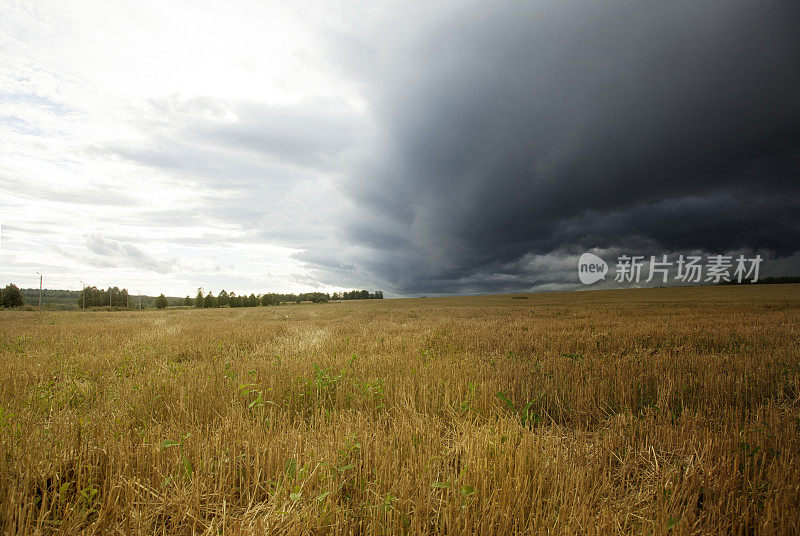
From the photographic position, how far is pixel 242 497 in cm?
286

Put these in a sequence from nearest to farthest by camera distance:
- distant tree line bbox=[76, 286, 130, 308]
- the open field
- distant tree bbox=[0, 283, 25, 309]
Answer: the open field → distant tree bbox=[0, 283, 25, 309] → distant tree line bbox=[76, 286, 130, 308]

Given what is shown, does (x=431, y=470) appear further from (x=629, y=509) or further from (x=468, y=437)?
(x=629, y=509)

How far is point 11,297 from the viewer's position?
253 ft

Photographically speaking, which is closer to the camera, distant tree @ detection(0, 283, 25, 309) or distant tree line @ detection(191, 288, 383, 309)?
distant tree @ detection(0, 283, 25, 309)

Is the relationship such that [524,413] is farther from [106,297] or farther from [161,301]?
[106,297]

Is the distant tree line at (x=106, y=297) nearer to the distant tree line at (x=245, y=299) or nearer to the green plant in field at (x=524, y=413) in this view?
the distant tree line at (x=245, y=299)

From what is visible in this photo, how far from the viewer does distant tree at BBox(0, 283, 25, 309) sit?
77.1m

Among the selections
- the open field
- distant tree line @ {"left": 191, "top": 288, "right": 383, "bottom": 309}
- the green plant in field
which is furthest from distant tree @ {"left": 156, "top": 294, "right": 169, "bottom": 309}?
the green plant in field

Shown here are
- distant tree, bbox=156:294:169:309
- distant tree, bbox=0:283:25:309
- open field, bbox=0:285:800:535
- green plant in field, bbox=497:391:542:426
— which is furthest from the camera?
distant tree, bbox=156:294:169:309

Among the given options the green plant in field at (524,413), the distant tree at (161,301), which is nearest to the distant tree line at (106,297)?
the distant tree at (161,301)

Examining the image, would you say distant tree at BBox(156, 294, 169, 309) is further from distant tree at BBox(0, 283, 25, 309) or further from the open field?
the open field

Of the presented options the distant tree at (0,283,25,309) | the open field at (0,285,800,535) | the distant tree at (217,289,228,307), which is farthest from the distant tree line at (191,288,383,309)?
the open field at (0,285,800,535)

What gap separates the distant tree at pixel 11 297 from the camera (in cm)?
7712

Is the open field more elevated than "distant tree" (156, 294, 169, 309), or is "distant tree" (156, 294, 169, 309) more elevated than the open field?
the open field
